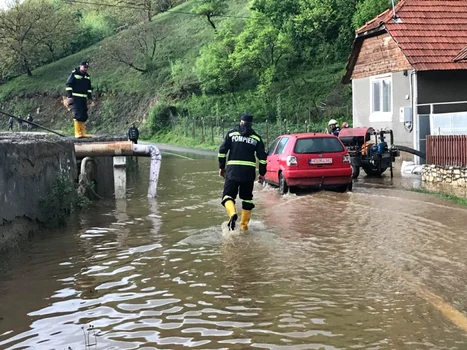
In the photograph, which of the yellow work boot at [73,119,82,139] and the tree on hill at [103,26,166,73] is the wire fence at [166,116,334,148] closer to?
the tree on hill at [103,26,166,73]

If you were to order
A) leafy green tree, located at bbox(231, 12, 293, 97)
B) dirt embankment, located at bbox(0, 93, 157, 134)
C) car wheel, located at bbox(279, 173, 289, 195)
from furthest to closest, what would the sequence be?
dirt embankment, located at bbox(0, 93, 157, 134), leafy green tree, located at bbox(231, 12, 293, 97), car wheel, located at bbox(279, 173, 289, 195)

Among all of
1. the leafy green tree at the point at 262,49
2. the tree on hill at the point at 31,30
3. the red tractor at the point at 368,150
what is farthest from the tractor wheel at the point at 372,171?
the tree on hill at the point at 31,30

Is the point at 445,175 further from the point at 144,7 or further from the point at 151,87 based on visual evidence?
the point at 144,7

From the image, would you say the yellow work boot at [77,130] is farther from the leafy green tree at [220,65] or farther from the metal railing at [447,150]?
the leafy green tree at [220,65]

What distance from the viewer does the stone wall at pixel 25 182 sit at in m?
8.77

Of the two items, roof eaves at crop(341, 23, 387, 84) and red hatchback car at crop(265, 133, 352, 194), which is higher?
roof eaves at crop(341, 23, 387, 84)

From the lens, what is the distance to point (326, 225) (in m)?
10.4

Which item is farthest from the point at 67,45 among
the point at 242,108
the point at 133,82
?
the point at 242,108

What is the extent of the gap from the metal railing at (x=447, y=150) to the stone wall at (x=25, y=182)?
9.79m

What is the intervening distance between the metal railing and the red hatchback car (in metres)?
3.22

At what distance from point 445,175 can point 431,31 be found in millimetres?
8106

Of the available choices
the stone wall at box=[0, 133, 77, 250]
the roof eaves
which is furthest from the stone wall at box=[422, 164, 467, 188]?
the stone wall at box=[0, 133, 77, 250]

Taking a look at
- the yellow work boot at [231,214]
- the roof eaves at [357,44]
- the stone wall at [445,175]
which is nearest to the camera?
the yellow work boot at [231,214]

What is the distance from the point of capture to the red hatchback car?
14312 millimetres
